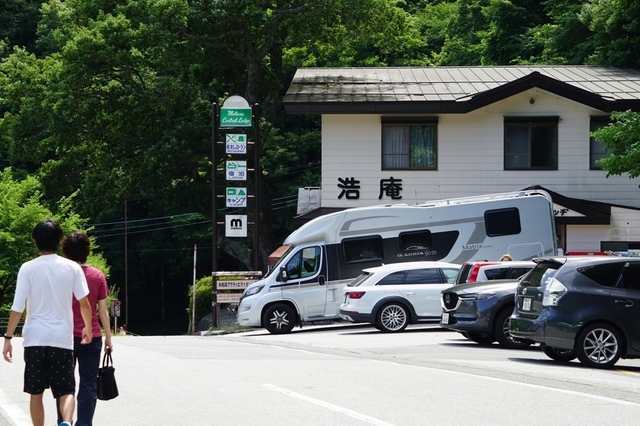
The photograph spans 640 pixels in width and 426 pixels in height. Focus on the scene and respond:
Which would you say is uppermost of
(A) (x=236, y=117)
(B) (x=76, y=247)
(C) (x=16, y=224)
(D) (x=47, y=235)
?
(A) (x=236, y=117)

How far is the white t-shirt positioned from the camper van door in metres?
19.1

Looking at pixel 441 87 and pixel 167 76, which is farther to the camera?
pixel 167 76

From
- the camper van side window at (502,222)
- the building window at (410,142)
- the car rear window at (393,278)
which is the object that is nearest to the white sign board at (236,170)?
the building window at (410,142)

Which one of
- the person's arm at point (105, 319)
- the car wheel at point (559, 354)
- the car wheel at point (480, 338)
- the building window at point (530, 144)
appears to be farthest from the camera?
the building window at point (530, 144)

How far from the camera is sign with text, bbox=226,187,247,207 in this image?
3334 cm

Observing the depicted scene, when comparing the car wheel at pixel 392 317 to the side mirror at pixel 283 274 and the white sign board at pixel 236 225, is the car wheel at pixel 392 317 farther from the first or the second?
the white sign board at pixel 236 225

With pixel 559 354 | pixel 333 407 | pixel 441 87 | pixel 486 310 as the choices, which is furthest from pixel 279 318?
pixel 333 407

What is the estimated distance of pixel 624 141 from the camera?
21.9 meters

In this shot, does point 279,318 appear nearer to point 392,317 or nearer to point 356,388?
point 392,317

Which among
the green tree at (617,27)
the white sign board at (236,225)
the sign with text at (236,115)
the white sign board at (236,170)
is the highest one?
the green tree at (617,27)

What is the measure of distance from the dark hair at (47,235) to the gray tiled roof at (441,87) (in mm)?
25610

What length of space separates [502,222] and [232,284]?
8.63 meters

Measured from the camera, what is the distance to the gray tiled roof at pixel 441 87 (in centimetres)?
3359

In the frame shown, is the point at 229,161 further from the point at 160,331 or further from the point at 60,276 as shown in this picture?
the point at 160,331
